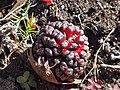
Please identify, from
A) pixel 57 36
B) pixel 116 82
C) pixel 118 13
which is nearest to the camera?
pixel 57 36

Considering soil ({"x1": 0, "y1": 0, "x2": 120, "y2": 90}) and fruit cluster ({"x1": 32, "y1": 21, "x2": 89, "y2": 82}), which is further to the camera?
soil ({"x1": 0, "y1": 0, "x2": 120, "y2": 90})

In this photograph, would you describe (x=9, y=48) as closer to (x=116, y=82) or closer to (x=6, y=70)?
(x=6, y=70)

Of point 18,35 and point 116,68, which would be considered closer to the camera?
point 116,68

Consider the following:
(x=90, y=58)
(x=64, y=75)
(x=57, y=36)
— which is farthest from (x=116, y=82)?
(x=57, y=36)

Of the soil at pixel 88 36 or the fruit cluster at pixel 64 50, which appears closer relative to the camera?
the fruit cluster at pixel 64 50
